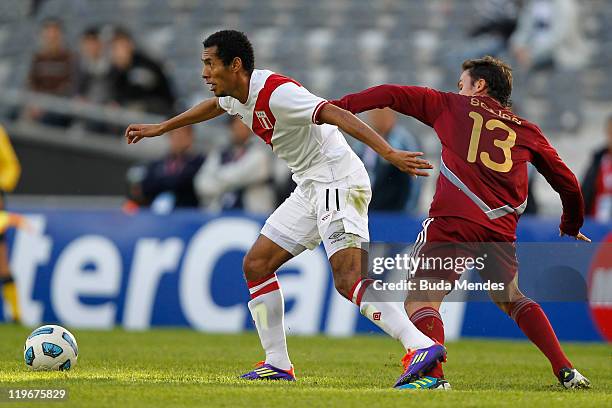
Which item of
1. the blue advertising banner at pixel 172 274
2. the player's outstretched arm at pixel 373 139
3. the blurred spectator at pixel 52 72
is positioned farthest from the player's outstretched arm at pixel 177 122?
the blurred spectator at pixel 52 72

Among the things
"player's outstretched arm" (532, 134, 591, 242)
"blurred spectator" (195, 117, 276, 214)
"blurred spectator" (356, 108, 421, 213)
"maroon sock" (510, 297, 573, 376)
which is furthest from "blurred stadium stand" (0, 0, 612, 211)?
"maroon sock" (510, 297, 573, 376)

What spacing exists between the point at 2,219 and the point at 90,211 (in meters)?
0.90

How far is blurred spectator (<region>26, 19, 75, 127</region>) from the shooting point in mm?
16234

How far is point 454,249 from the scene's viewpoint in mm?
6602

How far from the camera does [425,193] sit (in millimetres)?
15516

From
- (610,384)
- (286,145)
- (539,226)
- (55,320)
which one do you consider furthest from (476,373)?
(55,320)

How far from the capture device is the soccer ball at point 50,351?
7.29 meters

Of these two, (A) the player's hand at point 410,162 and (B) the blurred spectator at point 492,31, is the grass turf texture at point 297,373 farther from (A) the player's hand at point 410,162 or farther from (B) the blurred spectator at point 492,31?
(B) the blurred spectator at point 492,31

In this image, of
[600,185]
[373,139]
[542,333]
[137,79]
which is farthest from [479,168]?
[137,79]

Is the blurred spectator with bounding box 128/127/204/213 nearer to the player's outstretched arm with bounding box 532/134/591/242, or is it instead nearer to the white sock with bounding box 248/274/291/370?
the white sock with bounding box 248/274/291/370

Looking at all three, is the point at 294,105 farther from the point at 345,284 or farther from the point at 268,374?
the point at 268,374

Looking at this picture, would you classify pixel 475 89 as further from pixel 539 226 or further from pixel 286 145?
pixel 539 226

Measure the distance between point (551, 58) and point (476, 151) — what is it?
10012 millimetres

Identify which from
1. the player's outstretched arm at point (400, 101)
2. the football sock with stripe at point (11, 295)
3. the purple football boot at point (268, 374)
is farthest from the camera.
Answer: the football sock with stripe at point (11, 295)
